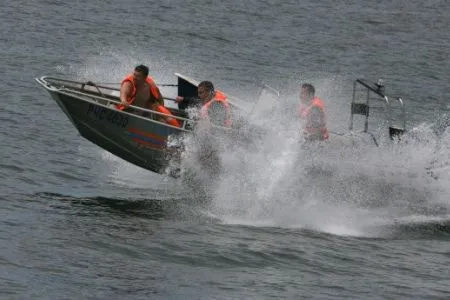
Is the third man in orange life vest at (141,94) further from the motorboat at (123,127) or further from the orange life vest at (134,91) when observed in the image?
the motorboat at (123,127)

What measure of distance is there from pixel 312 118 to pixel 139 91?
2.74m

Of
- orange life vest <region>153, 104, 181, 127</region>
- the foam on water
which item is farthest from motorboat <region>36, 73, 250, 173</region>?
the foam on water

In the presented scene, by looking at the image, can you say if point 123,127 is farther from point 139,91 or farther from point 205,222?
point 205,222

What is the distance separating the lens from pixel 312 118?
17141mm

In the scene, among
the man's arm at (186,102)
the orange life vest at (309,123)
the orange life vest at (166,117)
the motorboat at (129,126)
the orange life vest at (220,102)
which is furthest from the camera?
the man's arm at (186,102)

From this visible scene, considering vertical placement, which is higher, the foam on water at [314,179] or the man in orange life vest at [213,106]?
the man in orange life vest at [213,106]

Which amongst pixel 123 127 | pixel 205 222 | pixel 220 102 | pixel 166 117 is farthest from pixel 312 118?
pixel 123 127

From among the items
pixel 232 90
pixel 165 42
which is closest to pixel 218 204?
pixel 232 90

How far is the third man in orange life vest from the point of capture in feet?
56.5

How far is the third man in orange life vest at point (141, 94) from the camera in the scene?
678 inches

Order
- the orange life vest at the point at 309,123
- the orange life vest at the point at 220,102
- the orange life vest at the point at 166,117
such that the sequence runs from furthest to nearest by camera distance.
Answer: the orange life vest at the point at 166,117, the orange life vest at the point at 309,123, the orange life vest at the point at 220,102

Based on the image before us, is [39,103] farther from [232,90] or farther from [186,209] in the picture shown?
[186,209]

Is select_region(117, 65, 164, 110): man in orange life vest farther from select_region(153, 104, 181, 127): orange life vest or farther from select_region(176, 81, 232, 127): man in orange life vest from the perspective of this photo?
select_region(176, 81, 232, 127): man in orange life vest

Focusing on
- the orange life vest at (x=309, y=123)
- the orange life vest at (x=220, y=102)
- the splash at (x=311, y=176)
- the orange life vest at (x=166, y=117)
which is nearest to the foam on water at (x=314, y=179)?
the splash at (x=311, y=176)
